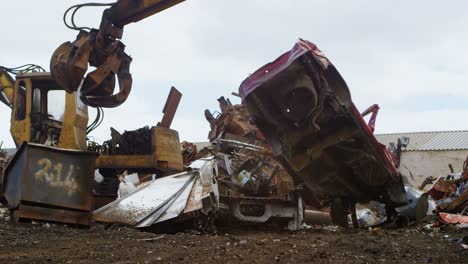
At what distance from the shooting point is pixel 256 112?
5.95 m

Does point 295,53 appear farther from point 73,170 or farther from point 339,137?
point 73,170

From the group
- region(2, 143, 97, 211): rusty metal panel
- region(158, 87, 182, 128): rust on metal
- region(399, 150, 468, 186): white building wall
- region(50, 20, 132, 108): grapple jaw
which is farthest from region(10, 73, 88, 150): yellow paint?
region(399, 150, 468, 186): white building wall

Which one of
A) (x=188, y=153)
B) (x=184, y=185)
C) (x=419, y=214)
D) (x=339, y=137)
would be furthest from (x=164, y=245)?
(x=188, y=153)

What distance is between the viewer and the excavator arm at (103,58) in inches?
215

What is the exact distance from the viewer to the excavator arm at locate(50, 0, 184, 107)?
215 inches

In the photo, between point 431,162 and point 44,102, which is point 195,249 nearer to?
point 44,102

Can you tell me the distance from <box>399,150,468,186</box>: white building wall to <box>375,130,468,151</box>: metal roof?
0.47 m

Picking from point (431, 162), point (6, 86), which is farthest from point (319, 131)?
point (431, 162)

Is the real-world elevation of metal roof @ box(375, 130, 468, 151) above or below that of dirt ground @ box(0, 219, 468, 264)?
above

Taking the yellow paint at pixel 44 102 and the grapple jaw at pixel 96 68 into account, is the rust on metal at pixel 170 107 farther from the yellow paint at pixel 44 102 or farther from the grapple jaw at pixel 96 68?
the grapple jaw at pixel 96 68

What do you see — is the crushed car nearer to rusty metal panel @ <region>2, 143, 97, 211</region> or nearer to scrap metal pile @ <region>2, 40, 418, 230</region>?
scrap metal pile @ <region>2, 40, 418, 230</region>

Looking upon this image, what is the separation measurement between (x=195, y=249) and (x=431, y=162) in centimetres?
2235

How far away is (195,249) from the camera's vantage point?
420cm

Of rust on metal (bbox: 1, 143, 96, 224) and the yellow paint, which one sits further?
the yellow paint
